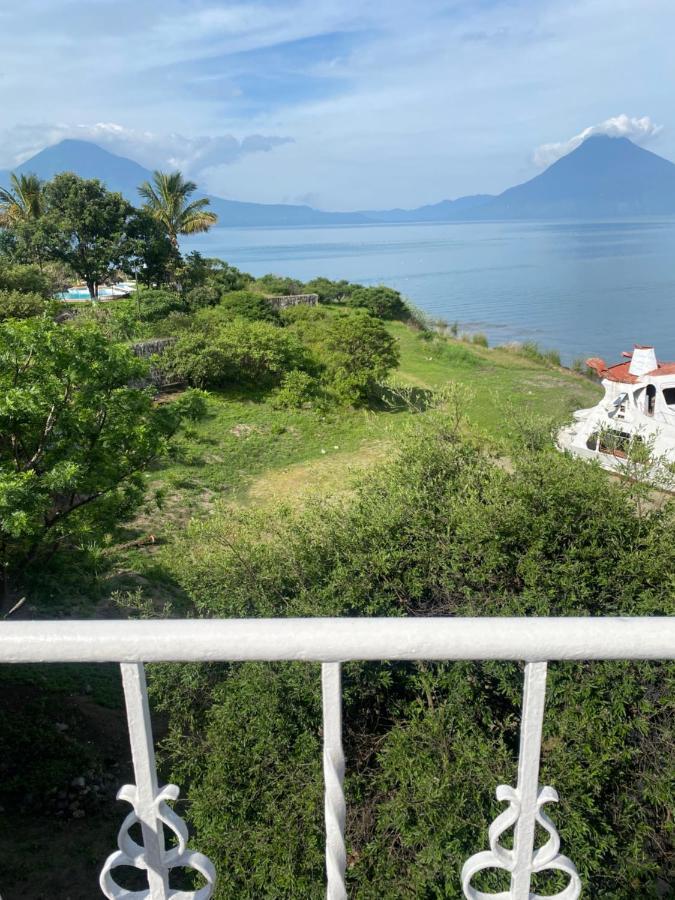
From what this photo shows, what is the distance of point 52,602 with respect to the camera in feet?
26.0

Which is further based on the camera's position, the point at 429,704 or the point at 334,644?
the point at 429,704

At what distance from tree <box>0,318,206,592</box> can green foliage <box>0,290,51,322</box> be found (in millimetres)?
12681

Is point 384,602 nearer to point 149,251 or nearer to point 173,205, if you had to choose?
point 149,251

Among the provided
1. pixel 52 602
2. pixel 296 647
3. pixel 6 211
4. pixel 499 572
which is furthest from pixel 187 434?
pixel 6 211

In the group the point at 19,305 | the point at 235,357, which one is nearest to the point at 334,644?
the point at 235,357

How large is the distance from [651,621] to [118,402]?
5776mm

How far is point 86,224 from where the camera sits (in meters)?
28.6

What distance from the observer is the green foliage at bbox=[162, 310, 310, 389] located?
1680 cm

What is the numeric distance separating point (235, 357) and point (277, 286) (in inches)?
710

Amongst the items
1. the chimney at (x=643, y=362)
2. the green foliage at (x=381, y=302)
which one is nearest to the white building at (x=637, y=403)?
the chimney at (x=643, y=362)

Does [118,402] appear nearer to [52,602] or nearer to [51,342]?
[51,342]

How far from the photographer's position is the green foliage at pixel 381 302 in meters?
31.1

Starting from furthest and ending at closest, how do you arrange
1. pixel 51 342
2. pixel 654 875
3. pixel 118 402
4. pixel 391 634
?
pixel 118 402 → pixel 51 342 → pixel 654 875 → pixel 391 634

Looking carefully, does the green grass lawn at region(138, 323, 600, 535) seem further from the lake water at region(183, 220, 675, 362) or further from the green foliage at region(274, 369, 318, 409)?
the lake water at region(183, 220, 675, 362)
